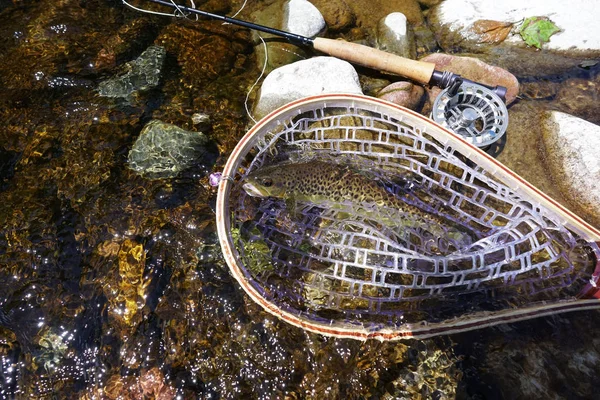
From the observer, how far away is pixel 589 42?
5633mm

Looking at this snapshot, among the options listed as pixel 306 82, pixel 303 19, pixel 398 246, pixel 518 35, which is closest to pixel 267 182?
pixel 398 246

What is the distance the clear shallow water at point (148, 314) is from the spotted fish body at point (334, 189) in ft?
2.95

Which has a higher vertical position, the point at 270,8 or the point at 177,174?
the point at 270,8

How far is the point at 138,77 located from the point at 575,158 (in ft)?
19.2

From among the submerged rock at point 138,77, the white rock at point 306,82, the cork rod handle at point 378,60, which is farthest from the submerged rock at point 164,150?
the cork rod handle at point 378,60

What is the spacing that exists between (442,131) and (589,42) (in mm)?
4111

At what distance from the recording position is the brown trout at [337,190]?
12.2 feet

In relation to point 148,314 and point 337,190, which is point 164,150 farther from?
point 337,190

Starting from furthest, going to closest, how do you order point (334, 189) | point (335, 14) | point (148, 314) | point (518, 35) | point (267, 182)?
1. point (335, 14)
2. point (518, 35)
3. point (334, 189)
4. point (267, 182)
5. point (148, 314)

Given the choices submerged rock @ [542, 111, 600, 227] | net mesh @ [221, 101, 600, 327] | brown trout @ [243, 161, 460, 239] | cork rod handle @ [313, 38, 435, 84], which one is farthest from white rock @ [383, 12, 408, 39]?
brown trout @ [243, 161, 460, 239]

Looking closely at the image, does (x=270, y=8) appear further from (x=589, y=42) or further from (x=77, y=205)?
(x=589, y=42)

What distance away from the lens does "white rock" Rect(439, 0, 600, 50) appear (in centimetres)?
567

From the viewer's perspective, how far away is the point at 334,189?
3.81 meters

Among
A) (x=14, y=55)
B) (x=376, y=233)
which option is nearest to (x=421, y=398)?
(x=376, y=233)
